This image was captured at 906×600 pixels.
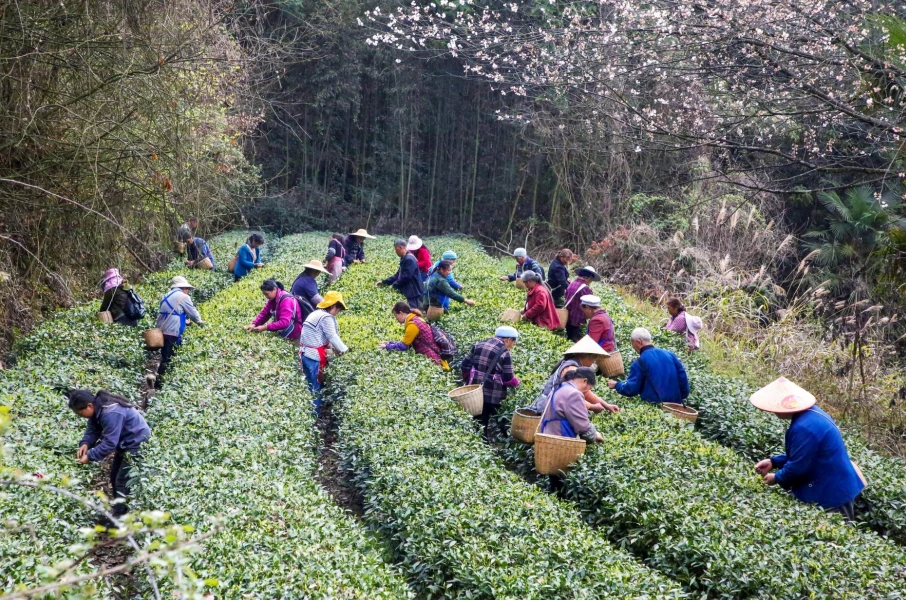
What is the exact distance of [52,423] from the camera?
29.1 feet

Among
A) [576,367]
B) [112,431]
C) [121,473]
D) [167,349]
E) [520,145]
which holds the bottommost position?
[121,473]

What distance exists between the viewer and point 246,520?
21.6 ft

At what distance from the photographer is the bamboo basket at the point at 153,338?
1243cm

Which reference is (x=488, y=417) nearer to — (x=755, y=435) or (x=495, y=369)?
(x=495, y=369)

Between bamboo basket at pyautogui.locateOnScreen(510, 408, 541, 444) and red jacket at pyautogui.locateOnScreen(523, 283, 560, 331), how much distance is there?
181 inches

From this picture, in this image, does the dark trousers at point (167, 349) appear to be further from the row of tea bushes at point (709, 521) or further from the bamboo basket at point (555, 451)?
the bamboo basket at point (555, 451)

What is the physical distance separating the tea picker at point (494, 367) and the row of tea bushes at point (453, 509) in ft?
1.98

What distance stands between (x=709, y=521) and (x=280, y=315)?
8.26 metres

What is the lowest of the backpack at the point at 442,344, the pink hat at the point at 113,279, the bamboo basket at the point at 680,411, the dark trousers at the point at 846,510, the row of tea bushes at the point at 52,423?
the row of tea bushes at the point at 52,423

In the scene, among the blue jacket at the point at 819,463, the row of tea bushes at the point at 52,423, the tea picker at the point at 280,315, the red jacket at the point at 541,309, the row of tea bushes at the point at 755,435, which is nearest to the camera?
the row of tea bushes at the point at 52,423

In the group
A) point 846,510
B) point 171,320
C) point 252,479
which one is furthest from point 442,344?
point 846,510

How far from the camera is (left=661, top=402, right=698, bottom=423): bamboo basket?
1009 centimetres

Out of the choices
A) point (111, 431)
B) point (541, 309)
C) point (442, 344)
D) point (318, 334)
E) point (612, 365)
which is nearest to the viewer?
point (111, 431)

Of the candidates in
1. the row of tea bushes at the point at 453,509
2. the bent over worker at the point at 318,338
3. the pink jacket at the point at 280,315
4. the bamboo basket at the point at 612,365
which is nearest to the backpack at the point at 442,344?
the row of tea bushes at the point at 453,509
